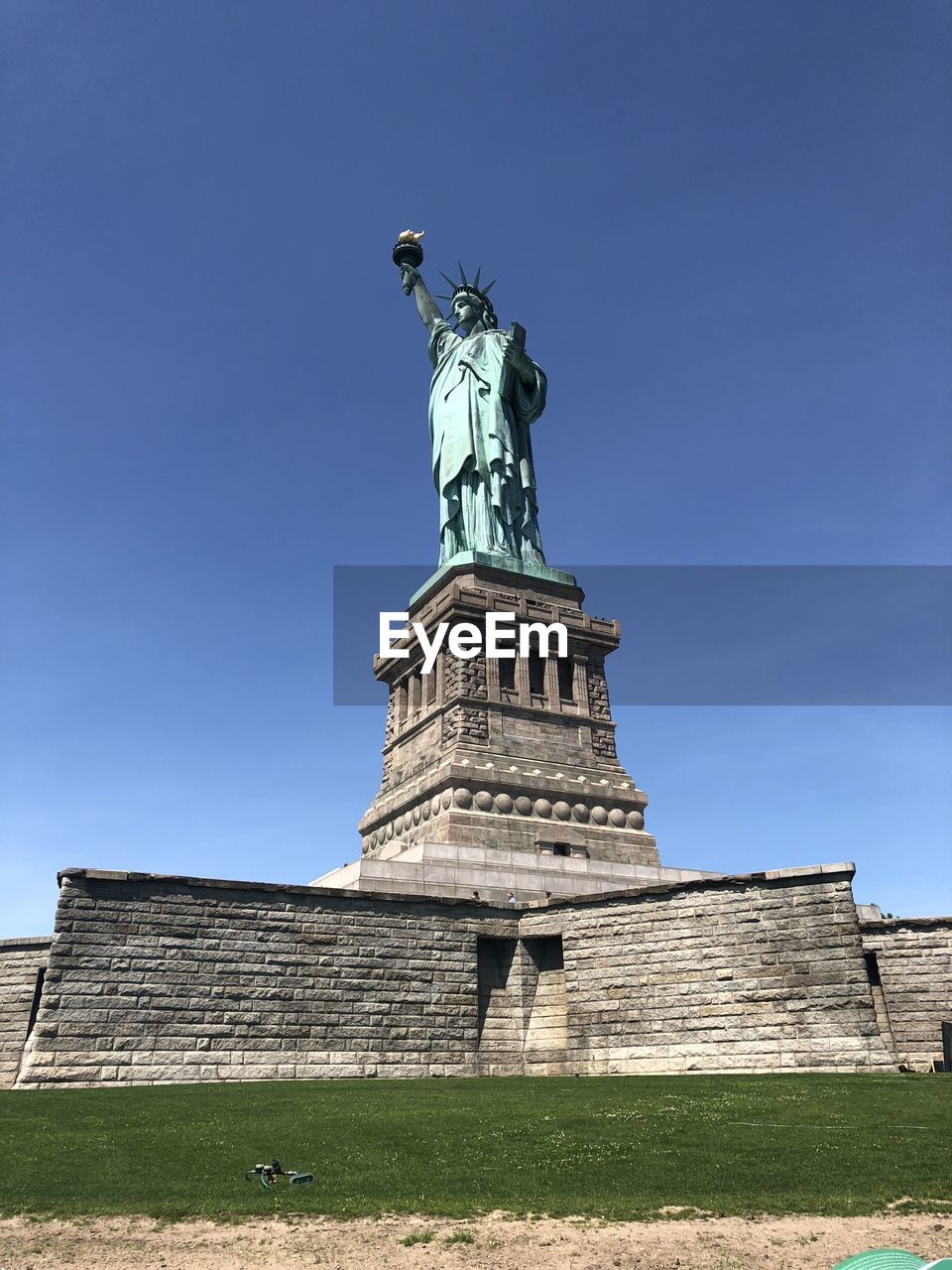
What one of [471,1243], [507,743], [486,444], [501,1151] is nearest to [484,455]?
[486,444]

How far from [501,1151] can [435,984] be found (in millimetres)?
11035

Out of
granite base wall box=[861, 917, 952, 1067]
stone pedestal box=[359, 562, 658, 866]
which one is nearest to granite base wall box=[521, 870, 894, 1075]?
granite base wall box=[861, 917, 952, 1067]

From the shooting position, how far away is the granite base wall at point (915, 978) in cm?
1672

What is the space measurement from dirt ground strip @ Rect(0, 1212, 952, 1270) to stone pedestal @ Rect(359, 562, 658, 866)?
21.6m

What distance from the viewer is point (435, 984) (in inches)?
748

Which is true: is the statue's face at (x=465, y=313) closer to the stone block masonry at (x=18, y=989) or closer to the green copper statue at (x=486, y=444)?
the green copper statue at (x=486, y=444)

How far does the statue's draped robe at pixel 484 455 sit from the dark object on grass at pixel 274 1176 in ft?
95.9

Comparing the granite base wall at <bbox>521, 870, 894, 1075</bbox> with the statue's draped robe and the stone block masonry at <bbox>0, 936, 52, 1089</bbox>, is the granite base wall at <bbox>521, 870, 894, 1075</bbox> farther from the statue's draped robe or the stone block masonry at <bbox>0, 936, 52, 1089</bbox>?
the statue's draped robe

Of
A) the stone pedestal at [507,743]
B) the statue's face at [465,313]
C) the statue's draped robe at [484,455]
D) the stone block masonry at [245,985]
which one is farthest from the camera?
the statue's face at [465,313]

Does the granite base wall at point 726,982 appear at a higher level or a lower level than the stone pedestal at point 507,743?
lower

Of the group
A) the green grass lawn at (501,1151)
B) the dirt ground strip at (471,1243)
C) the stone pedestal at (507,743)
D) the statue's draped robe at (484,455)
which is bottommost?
the dirt ground strip at (471,1243)

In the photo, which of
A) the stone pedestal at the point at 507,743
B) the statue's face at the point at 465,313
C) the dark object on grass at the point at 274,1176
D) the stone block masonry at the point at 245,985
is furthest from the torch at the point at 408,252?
the dark object on grass at the point at 274,1176

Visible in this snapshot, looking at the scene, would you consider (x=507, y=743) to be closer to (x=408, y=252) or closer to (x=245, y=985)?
(x=245, y=985)

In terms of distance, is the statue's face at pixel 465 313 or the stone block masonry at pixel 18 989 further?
the statue's face at pixel 465 313
